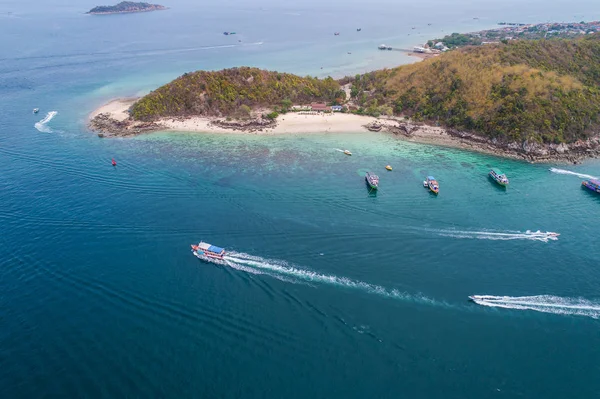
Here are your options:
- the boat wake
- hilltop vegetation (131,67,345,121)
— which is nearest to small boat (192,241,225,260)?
the boat wake

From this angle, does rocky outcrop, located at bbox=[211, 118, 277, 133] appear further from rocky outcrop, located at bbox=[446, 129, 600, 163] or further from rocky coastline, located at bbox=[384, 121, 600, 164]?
rocky outcrop, located at bbox=[446, 129, 600, 163]

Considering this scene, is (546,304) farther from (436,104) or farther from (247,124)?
(247,124)

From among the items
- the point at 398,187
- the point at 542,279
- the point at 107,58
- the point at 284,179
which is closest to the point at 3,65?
the point at 107,58

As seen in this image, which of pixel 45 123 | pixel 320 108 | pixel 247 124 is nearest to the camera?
pixel 247 124

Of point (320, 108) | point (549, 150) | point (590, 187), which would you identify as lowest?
point (590, 187)

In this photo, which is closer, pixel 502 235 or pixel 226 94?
pixel 502 235

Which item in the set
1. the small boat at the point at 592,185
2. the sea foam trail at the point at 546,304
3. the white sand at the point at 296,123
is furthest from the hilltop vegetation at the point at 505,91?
the sea foam trail at the point at 546,304

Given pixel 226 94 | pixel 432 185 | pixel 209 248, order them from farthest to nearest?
1. pixel 226 94
2. pixel 432 185
3. pixel 209 248

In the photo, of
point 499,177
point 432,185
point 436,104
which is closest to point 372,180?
point 432,185
